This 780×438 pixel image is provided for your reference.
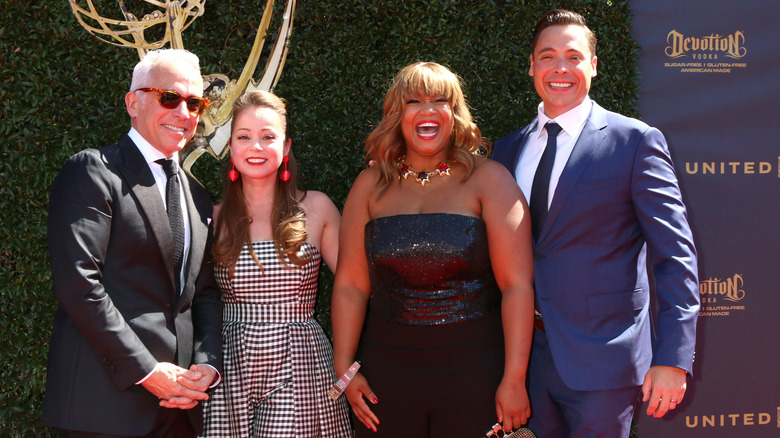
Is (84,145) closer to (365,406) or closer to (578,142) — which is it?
(365,406)

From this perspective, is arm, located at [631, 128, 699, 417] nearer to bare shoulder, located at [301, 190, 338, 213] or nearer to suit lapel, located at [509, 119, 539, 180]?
suit lapel, located at [509, 119, 539, 180]

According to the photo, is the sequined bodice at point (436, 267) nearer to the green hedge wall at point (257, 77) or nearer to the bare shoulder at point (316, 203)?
the bare shoulder at point (316, 203)

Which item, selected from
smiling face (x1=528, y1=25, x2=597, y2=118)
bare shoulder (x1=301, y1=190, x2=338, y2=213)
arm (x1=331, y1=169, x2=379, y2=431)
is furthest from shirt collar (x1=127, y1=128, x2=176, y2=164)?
smiling face (x1=528, y1=25, x2=597, y2=118)

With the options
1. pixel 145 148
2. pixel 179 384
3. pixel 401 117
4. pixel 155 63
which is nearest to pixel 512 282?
pixel 401 117

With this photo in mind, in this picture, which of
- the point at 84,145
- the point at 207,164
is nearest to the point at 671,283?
the point at 207,164

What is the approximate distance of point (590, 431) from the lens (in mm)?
2240

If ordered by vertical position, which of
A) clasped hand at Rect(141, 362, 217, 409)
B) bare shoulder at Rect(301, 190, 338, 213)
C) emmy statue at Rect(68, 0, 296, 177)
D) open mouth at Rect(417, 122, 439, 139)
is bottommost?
clasped hand at Rect(141, 362, 217, 409)

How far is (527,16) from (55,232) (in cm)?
271

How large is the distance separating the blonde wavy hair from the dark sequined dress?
0.26 m

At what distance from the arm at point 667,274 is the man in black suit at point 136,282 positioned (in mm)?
1624

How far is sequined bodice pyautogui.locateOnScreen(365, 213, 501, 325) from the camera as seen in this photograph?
2350mm

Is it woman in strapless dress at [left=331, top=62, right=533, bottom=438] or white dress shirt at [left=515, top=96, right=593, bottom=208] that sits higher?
white dress shirt at [left=515, top=96, right=593, bottom=208]

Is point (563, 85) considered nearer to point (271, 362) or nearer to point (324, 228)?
point (324, 228)

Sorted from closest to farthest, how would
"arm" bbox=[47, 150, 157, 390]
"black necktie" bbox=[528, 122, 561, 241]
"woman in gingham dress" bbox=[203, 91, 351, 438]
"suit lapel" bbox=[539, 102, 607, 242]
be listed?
1. "arm" bbox=[47, 150, 157, 390]
2. "suit lapel" bbox=[539, 102, 607, 242]
3. "black necktie" bbox=[528, 122, 561, 241]
4. "woman in gingham dress" bbox=[203, 91, 351, 438]
